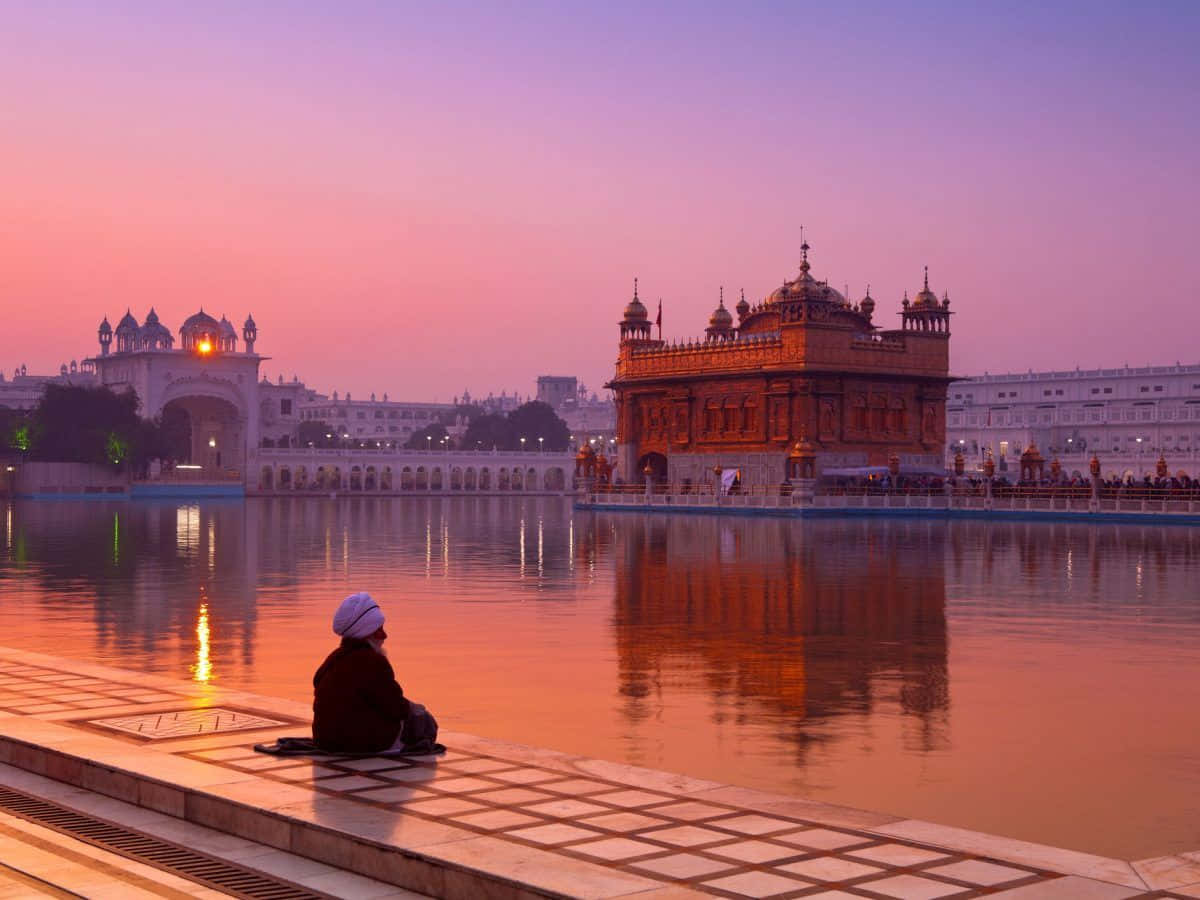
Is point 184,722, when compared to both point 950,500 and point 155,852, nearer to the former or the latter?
point 155,852

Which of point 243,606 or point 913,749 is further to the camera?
point 243,606

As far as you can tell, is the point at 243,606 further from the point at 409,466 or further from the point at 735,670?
the point at 409,466

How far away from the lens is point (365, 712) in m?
8.54

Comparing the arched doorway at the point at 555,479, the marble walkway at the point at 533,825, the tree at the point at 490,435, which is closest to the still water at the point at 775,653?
the marble walkway at the point at 533,825

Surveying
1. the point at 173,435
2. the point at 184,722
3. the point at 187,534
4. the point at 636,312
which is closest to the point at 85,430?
the point at 173,435

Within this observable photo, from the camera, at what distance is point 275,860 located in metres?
6.89

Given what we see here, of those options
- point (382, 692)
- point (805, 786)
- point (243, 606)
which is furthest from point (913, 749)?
point (243, 606)

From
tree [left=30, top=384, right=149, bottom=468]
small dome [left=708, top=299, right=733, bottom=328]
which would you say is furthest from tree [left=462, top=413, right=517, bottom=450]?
small dome [left=708, top=299, right=733, bottom=328]

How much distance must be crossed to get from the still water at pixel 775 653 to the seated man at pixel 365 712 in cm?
151

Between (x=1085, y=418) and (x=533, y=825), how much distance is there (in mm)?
139246

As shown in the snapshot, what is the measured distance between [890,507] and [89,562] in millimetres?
36510

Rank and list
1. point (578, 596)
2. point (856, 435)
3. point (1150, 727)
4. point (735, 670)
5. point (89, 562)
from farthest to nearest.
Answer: point (856, 435) < point (89, 562) < point (578, 596) < point (735, 670) < point (1150, 727)

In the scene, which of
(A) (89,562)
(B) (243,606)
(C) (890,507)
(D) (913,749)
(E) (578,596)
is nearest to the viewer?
(D) (913,749)

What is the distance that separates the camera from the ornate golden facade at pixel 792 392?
2657 inches
